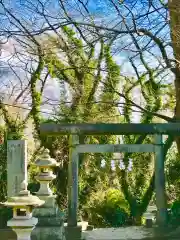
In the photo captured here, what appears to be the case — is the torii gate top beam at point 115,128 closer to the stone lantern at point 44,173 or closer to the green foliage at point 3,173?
the stone lantern at point 44,173

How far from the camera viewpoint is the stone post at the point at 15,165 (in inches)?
390

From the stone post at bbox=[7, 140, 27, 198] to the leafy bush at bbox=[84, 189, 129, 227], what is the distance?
2.85 meters

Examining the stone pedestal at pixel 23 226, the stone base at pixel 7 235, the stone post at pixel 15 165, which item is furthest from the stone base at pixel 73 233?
the stone pedestal at pixel 23 226

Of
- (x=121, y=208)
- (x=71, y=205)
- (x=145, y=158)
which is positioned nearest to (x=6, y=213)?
(x=71, y=205)

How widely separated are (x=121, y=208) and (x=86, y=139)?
248 cm

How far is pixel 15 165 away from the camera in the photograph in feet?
Answer: 32.7

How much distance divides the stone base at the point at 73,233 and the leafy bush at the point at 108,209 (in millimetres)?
3740

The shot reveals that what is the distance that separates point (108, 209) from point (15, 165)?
3.40 m

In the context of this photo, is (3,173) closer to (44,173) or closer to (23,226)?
(44,173)

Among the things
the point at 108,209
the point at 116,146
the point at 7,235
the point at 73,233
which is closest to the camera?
the point at 73,233

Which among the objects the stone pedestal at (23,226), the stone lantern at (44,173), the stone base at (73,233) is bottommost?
the stone base at (73,233)

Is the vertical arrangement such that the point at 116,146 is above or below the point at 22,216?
above

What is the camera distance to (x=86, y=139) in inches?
536

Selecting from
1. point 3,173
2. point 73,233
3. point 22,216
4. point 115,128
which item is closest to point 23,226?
point 22,216
